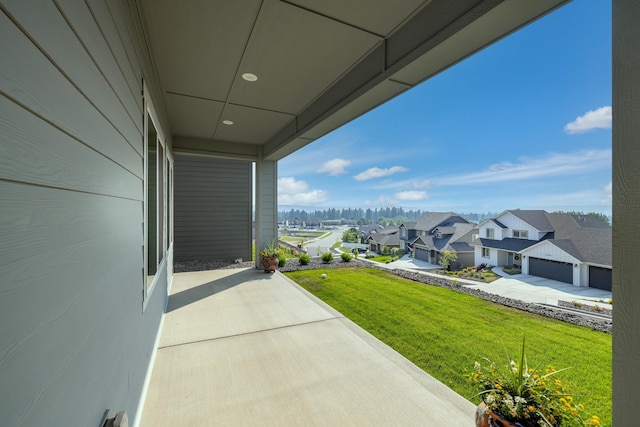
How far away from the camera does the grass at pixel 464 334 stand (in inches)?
89.6

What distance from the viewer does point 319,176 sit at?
26.3 metres

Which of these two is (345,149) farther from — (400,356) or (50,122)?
(50,122)

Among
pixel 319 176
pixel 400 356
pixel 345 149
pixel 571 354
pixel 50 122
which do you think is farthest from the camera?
pixel 319 176

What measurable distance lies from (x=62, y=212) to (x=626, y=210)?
1865 millimetres

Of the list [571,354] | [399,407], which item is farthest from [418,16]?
[571,354]

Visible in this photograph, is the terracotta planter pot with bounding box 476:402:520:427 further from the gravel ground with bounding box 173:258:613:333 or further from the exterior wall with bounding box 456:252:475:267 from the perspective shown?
the exterior wall with bounding box 456:252:475:267

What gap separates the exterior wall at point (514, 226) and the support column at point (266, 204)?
453 centimetres

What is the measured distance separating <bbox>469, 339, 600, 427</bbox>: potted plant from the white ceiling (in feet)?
6.33

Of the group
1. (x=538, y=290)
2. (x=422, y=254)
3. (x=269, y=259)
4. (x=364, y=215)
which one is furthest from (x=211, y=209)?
(x=538, y=290)

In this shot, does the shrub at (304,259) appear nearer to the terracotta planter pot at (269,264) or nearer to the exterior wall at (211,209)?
the terracotta planter pot at (269,264)

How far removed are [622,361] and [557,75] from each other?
4596 millimetres

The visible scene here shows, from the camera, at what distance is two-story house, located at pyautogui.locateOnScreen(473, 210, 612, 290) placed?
9.31 ft


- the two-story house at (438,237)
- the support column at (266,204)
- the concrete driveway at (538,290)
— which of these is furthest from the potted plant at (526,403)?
the support column at (266,204)

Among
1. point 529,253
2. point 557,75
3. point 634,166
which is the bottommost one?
point 529,253
